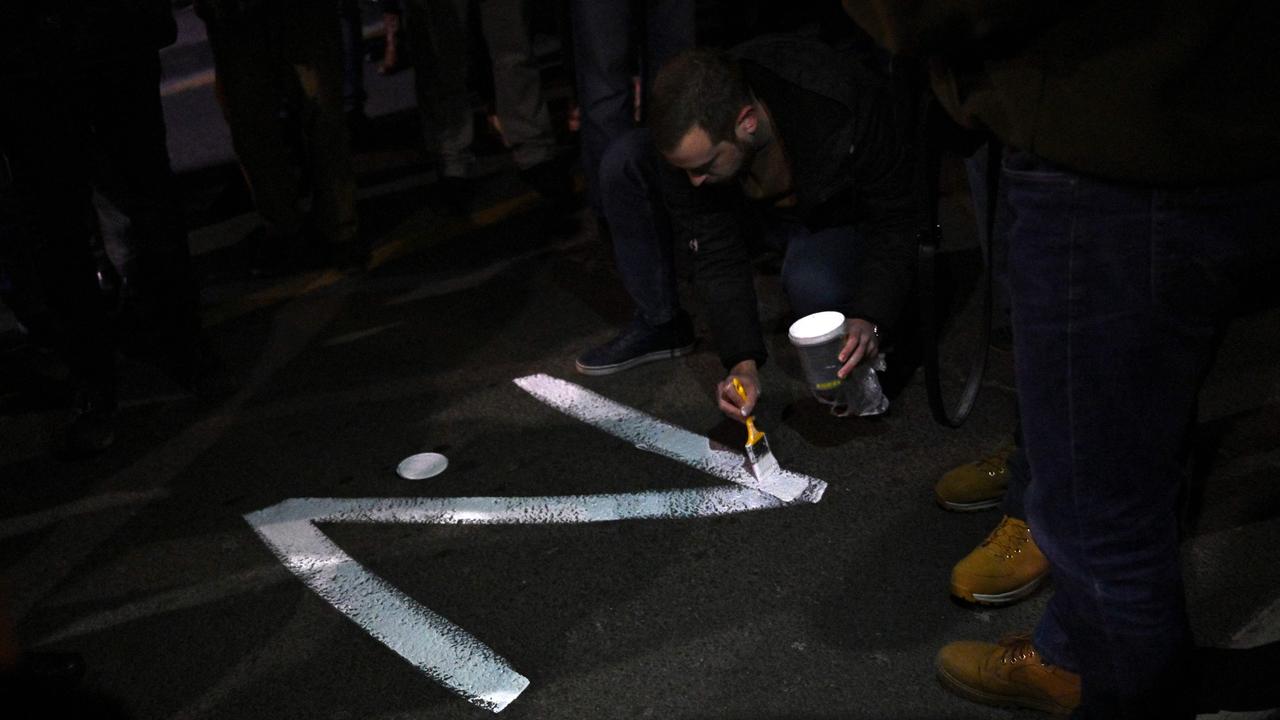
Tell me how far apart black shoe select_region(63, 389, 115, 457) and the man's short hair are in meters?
2.22

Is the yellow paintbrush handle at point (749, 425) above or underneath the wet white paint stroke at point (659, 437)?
above

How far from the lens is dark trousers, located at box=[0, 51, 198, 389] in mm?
3660

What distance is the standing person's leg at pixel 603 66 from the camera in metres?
4.32

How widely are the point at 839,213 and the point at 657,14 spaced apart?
1473 mm

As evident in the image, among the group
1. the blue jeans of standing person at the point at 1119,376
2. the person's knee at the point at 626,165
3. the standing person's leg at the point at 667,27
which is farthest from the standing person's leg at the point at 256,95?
the blue jeans of standing person at the point at 1119,376

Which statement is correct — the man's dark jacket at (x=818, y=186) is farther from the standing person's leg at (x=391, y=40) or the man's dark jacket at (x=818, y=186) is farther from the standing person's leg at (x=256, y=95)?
the standing person's leg at (x=391, y=40)

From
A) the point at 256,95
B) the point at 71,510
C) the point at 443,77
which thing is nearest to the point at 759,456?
the point at 71,510

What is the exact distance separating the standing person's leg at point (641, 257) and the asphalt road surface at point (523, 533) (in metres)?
0.08

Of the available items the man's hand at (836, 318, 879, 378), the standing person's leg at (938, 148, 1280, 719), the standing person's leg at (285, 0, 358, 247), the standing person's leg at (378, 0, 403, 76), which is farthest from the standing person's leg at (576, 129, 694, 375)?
the standing person's leg at (378, 0, 403, 76)

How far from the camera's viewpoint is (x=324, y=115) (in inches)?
194

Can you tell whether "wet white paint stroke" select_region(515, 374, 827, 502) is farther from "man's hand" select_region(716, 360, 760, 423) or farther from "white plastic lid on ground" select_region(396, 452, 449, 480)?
"white plastic lid on ground" select_region(396, 452, 449, 480)

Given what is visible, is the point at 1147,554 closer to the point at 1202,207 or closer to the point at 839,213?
the point at 1202,207

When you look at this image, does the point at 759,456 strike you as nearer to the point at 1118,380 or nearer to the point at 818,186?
the point at 818,186

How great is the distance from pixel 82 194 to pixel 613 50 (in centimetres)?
189
